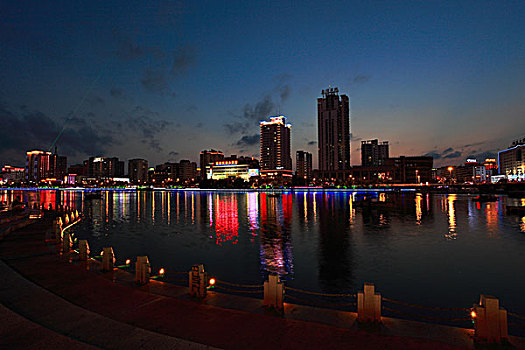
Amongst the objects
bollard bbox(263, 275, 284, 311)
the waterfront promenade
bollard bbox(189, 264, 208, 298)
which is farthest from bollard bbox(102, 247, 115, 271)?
bollard bbox(263, 275, 284, 311)

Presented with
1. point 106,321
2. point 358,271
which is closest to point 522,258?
point 358,271

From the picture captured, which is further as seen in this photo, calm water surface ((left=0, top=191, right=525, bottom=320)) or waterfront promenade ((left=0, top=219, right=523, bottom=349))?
calm water surface ((left=0, top=191, right=525, bottom=320))

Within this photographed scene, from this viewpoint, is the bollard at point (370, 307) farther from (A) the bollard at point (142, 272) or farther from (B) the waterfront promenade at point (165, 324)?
(A) the bollard at point (142, 272)

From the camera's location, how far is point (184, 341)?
7.28 m

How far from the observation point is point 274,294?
984 centimetres

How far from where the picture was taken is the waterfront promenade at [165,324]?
290 inches

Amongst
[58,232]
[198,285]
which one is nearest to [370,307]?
[198,285]

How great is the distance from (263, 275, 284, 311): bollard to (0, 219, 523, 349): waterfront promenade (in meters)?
0.31

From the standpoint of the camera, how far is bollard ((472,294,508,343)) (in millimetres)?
7668

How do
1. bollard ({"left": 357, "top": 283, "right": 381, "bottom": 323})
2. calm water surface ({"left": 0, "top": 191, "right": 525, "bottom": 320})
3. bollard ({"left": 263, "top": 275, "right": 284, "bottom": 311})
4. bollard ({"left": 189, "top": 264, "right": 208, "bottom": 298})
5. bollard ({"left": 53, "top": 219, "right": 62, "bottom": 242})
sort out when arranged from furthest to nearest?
bollard ({"left": 53, "top": 219, "right": 62, "bottom": 242})
calm water surface ({"left": 0, "top": 191, "right": 525, "bottom": 320})
bollard ({"left": 189, "top": 264, "right": 208, "bottom": 298})
bollard ({"left": 263, "top": 275, "right": 284, "bottom": 311})
bollard ({"left": 357, "top": 283, "right": 381, "bottom": 323})

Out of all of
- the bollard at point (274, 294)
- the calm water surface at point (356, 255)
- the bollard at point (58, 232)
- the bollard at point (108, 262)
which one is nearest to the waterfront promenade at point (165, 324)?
the bollard at point (274, 294)

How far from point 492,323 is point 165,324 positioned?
8.61 m

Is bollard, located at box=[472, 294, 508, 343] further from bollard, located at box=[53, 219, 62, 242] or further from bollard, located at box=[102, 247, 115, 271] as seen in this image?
bollard, located at box=[53, 219, 62, 242]

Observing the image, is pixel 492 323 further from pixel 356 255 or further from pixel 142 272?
pixel 356 255
